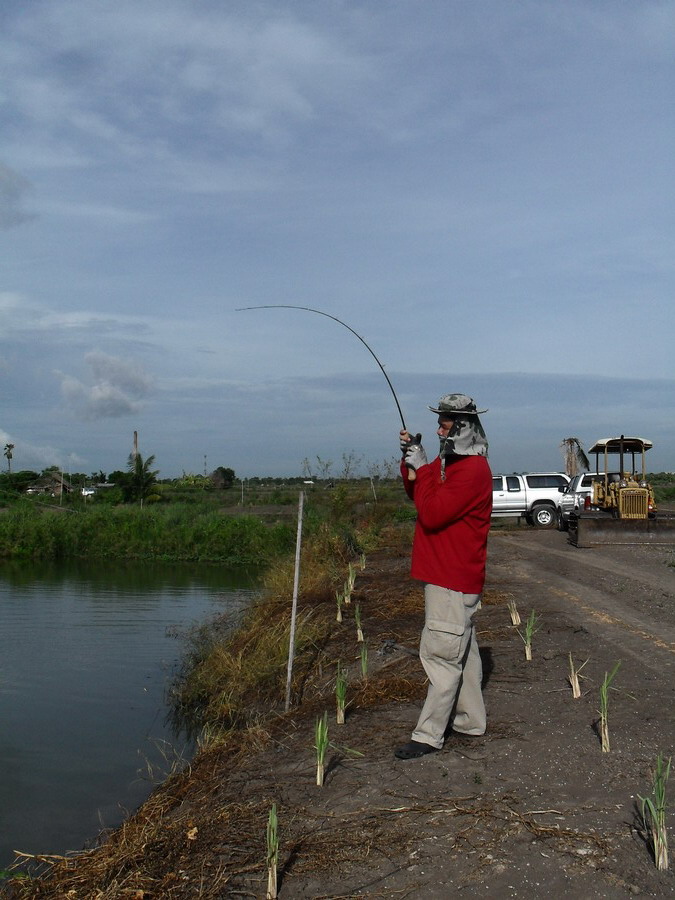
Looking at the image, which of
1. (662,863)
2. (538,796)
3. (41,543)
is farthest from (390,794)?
(41,543)

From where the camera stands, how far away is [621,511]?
20344mm

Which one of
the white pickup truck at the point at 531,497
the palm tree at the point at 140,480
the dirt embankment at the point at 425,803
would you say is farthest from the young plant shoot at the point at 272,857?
the palm tree at the point at 140,480

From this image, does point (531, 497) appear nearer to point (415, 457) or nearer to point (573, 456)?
point (573, 456)

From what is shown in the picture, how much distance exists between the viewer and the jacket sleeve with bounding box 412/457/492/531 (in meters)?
4.97

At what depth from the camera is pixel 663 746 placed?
5.17 meters

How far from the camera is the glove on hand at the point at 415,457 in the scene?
17.2 ft

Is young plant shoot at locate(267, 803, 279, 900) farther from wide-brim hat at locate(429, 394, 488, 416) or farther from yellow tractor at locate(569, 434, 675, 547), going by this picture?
yellow tractor at locate(569, 434, 675, 547)

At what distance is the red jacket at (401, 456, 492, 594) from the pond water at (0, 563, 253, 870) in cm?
314

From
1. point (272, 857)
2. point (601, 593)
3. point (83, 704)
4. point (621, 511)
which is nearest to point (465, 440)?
point (272, 857)

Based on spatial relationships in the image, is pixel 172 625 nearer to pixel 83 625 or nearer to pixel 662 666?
pixel 83 625

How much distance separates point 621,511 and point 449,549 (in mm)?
16377

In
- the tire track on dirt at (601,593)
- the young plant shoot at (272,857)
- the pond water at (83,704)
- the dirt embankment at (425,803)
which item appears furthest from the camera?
the tire track on dirt at (601,593)

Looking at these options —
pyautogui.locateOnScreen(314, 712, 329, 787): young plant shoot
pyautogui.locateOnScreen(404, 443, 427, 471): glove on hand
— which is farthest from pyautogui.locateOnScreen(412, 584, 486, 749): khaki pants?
pyautogui.locateOnScreen(404, 443, 427, 471): glove on hand

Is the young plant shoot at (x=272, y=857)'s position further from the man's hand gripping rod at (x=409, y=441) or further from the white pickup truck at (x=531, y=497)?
the white pickup truck at (x=531, y=497)
